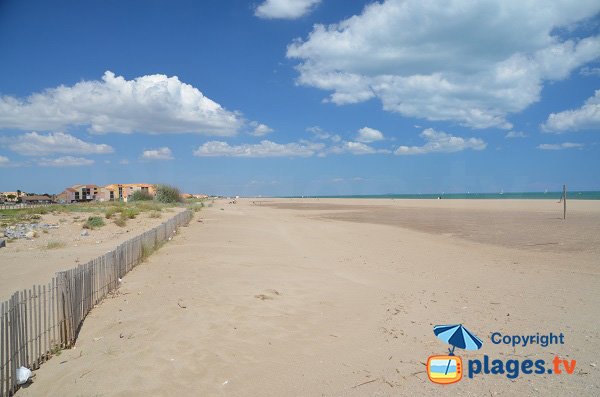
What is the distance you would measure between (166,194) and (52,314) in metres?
58.4

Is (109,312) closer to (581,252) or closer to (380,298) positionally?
(380,298)

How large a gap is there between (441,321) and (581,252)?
9.75m

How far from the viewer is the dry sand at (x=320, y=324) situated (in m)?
4.77

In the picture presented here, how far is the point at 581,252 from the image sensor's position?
13695 millimetres

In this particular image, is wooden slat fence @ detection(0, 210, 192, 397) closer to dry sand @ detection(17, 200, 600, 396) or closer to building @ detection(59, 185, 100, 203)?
dry sand @ detection(17, 200, 600, 396)

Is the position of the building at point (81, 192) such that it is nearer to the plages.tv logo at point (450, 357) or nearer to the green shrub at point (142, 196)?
the green shrub at point (142, 196)

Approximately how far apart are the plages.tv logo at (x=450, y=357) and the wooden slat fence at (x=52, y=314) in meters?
4.79

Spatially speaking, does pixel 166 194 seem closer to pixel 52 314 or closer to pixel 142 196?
pixel 142 196

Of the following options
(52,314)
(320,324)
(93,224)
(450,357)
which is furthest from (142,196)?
(450,357)

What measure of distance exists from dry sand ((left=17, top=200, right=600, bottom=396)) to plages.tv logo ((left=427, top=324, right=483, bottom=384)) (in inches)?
4.8

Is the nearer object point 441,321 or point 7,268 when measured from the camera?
point 441,321

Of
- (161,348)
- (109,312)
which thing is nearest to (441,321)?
(161,348)

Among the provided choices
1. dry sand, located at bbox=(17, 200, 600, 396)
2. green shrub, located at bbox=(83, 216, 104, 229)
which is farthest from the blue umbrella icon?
green shrub, located at bbox=(83, 216, 104, 229)

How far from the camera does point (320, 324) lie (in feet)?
22.5
